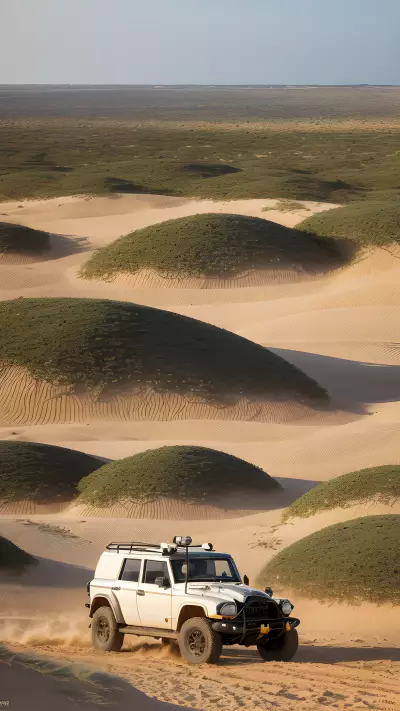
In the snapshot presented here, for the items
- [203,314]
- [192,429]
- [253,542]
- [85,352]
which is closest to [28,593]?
[253,542]

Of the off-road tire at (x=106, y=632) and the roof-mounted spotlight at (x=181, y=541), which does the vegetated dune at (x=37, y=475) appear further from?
the roof-mounted spotlight at (x=181, y=541)

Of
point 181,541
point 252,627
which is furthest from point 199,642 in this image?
point 181,541

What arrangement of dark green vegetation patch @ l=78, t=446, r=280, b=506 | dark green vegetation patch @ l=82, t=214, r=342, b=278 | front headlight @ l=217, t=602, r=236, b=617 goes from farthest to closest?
dark green vegetation patch @ l=82, t=214, r=342, b=278 < dark green vegetation patch @ l=78, t=446, r=280, b=506 < front headlight @ l=217, t=602, r=236, b=617

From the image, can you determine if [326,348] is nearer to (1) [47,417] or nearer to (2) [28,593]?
(1) [47,417]

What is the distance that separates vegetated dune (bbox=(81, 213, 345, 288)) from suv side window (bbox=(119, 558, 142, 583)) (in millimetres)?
48628

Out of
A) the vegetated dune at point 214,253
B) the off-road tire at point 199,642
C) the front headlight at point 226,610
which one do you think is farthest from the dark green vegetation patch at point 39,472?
the vegetated dune at point 214,253

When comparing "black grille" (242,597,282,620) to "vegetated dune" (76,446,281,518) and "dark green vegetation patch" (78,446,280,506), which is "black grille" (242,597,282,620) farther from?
"dark green vegetation patch" (78,446,280,506)

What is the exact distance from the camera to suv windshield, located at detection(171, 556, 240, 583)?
1648 centimetres

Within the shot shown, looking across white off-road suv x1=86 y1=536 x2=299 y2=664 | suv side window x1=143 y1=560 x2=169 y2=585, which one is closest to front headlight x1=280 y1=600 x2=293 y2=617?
white off-road suv x1=86 y1=536 x2=299 y2=664

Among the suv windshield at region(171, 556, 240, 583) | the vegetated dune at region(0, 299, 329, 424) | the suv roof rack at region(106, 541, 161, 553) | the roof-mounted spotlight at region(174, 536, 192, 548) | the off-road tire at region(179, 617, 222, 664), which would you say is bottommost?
the off-road tire at region(179, 617, 222, 664)

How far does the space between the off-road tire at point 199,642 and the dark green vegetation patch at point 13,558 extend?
8.97 metres

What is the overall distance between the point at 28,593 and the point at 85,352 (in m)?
22.1

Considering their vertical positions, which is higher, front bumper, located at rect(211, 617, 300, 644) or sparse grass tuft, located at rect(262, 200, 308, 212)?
sparse grass tuft, located at rect(262, 200, 308, 212)

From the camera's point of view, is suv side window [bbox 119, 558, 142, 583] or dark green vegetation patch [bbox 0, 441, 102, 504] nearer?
suv side window [bbox 119, 558, 142, 583]
